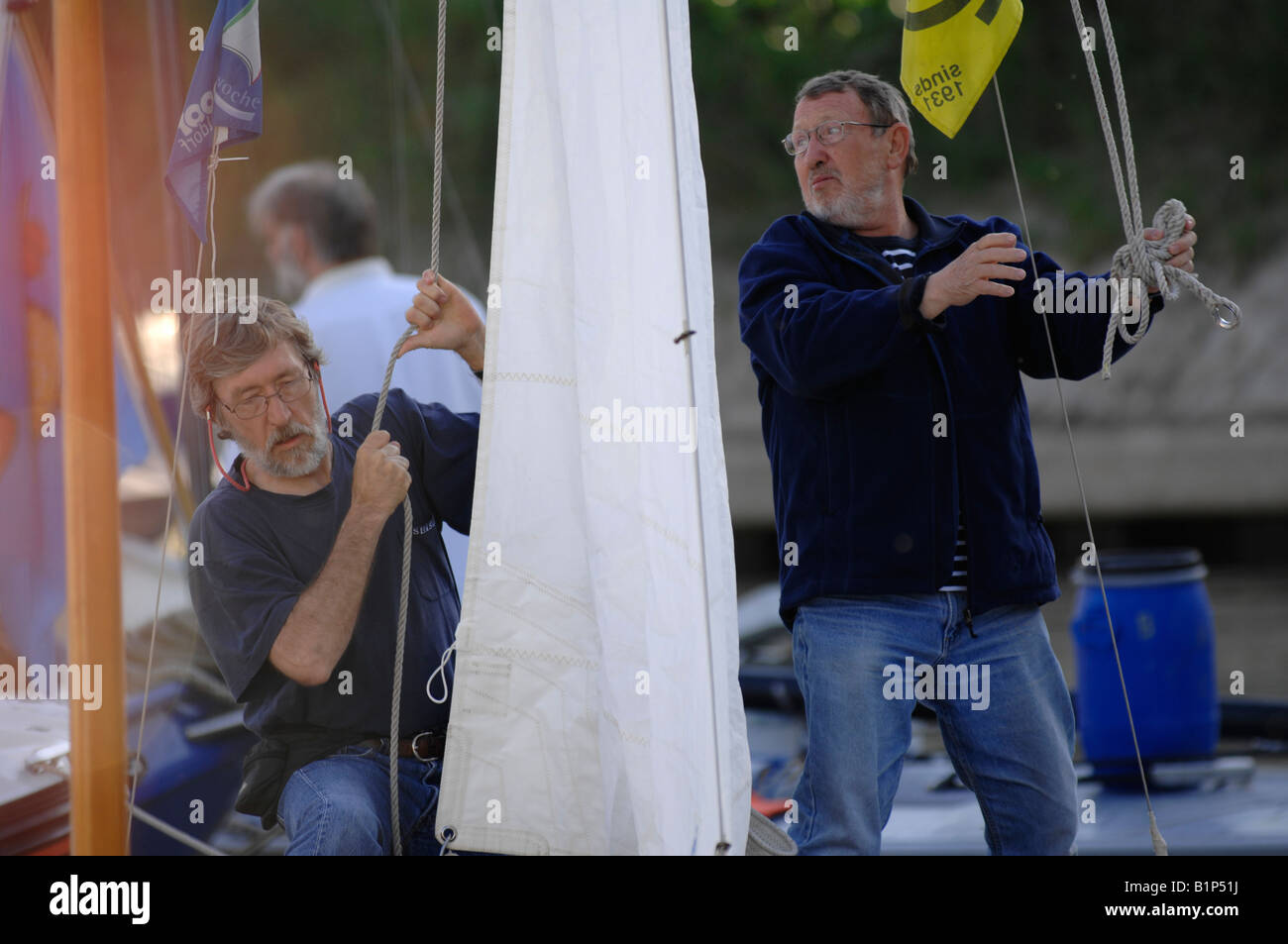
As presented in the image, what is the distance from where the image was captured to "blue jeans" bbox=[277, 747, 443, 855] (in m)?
2.14

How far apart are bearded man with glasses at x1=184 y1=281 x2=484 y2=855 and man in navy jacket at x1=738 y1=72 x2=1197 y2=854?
630mm

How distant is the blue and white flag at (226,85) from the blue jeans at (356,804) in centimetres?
100

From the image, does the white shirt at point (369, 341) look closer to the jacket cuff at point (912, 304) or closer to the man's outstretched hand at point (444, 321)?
the man's outstretched hand at point (444, 321)

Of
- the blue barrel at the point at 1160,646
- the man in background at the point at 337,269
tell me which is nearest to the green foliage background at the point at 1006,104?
the man in background at the point at 337,269

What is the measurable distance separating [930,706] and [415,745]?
2.99ft

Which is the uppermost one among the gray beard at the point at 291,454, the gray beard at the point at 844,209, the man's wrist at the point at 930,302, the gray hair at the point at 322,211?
the gray hair at the point at 322,211

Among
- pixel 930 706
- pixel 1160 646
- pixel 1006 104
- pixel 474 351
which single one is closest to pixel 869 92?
pixel 474 351

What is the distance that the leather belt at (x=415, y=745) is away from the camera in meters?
2.33

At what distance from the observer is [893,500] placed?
232 cm

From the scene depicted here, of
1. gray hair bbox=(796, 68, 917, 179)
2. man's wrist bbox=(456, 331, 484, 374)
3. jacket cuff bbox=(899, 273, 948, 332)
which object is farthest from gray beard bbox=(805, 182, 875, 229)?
man's wrist bbox=(456, 331, 484, 374)

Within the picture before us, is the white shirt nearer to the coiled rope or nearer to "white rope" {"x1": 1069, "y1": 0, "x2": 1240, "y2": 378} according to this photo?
the coiled rope

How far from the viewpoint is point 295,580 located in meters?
2.37
